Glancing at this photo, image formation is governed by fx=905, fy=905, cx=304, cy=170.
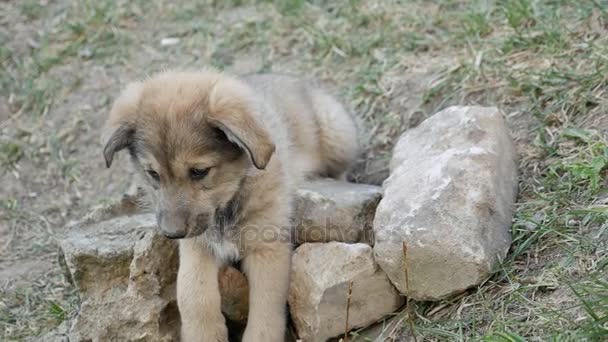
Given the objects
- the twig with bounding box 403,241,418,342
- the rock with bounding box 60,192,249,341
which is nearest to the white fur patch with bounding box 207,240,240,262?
the rock with bounding box 60,192,249,341

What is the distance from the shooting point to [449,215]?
3.75 meters

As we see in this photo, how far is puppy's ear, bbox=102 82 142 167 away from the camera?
3.71m

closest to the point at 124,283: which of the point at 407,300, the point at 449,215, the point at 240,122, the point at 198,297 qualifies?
the point at 198,297

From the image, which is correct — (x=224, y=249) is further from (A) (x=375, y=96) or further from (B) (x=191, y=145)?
(A) (x=375, y=96)

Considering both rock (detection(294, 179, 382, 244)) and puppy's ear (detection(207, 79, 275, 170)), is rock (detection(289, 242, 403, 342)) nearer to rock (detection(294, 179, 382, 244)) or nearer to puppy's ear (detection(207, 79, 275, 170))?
rock (detection(294, 179, 382, 244))

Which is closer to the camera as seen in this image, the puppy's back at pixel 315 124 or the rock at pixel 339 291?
the rock at pixel 339 291

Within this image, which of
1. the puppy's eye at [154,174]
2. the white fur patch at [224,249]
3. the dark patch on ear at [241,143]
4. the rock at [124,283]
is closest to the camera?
the dark patch on ear at [241,143]

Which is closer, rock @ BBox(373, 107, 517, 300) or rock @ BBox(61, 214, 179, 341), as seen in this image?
rock @ BBox(373, 107, 517, 300)

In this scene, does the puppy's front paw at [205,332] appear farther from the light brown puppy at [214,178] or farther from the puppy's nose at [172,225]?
the puppy's nose at [172,225]

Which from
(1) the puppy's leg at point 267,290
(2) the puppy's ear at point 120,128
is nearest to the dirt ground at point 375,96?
(1) the puppy's leg at point 267,290

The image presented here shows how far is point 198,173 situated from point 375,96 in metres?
2.42

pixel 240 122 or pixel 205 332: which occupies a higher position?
pixel 240 122

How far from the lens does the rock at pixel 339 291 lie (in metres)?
3.89

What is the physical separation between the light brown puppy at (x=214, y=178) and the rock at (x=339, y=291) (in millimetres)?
112
